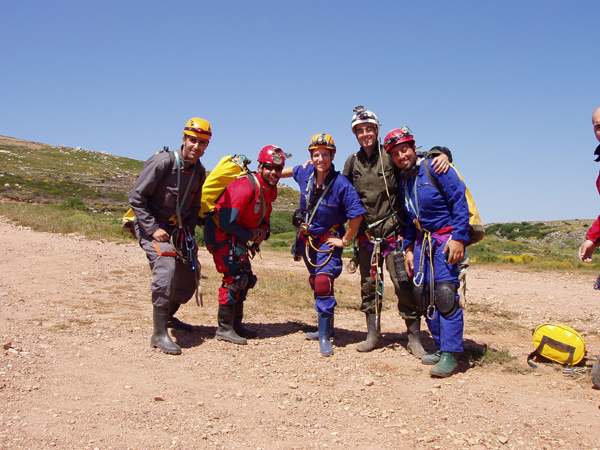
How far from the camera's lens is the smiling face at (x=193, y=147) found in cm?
470

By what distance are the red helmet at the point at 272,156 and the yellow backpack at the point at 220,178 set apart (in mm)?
248

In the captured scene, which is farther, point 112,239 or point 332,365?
point 112,239

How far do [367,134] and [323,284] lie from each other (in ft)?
5.33

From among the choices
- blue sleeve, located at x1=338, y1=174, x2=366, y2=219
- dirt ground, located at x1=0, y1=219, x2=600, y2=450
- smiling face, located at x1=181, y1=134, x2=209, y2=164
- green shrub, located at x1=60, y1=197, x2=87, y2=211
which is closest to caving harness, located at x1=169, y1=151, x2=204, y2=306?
smiling face, located at x1=181, y1=134, x2=209, y2=164

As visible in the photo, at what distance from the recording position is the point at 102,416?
320 centimetres

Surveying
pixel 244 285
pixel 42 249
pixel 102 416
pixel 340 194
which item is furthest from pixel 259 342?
pixel 42 249

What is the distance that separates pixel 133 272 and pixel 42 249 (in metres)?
2.06

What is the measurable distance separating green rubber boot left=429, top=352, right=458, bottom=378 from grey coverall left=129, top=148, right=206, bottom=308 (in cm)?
264

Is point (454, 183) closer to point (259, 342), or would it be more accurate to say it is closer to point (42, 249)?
point (259, 342)

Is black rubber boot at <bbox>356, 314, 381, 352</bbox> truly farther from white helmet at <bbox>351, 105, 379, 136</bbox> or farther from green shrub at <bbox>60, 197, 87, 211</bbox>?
green shrub at <bbox>60, 197, 87, 211</bbox>

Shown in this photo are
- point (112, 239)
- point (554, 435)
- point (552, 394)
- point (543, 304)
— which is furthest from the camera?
point (112, 239)

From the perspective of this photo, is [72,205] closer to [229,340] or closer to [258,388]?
[229,340]

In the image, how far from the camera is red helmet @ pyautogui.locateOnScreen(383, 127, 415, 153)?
4.46 m

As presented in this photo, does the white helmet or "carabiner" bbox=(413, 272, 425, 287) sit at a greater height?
the white helmet
